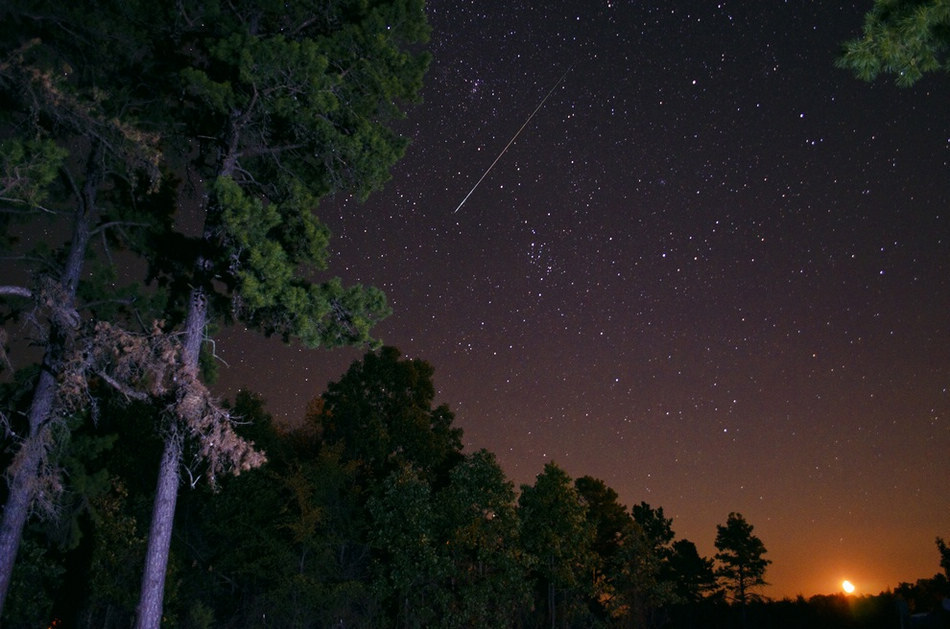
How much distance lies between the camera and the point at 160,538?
1112 centimetres

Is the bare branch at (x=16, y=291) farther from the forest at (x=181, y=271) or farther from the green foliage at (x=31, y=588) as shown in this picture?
the green foliage at (x=31, y=588)

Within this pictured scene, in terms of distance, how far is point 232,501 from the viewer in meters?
30.9

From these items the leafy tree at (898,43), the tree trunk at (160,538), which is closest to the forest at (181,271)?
the tree trunk at (160,538)

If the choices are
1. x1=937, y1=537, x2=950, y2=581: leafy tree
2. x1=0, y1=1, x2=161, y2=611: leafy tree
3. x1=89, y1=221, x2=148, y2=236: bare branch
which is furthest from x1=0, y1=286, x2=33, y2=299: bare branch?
x1=937, y1=537, x2=950, y2=581: leafy tree

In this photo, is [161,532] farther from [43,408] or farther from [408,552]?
[408,552]

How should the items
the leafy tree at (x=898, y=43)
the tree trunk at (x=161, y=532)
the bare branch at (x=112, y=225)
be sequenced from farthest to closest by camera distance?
the bare branch at (x=112, y=225) → the tree trunk at (x=161, y=532) → the leafy tree at (x=898, y=43)

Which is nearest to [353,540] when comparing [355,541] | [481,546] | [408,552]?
[355,541]

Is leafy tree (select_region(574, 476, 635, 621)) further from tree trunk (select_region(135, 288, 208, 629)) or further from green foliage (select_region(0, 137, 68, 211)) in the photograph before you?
green foliage (select_region(0, 137, 68, 211))

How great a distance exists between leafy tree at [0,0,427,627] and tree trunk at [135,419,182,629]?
2 centimetres

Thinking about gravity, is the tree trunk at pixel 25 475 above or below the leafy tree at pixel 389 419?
below

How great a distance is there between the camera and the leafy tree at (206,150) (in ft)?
34.3

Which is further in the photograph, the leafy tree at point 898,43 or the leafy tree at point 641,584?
the leafy tree at point 641,584

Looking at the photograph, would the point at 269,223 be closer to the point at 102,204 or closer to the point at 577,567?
the point at 102,204

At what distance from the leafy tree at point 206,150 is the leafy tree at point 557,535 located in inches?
850
